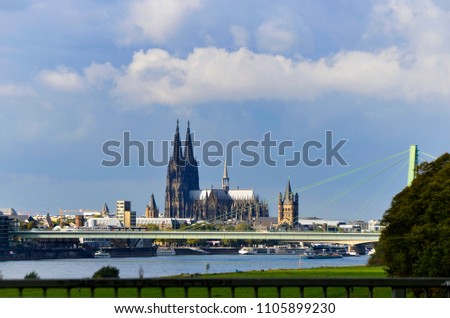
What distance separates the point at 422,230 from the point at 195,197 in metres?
149

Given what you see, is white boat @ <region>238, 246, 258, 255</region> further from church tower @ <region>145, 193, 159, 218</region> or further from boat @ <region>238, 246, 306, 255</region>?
church tower @ <region>145, 193, 159, 218</region>

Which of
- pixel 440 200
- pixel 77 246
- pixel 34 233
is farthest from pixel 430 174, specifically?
pixel 77 246

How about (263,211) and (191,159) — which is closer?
(263,211)

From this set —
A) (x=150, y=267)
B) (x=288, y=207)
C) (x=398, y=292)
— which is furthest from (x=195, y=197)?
(x=398, y=292)

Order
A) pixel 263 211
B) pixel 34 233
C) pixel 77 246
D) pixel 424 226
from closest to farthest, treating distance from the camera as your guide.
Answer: pixel 424 226, pixel 34 233, pixel 77 246, pixel 263 211

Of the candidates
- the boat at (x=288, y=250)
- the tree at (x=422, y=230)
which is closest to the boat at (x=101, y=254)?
the boat at (x=288, y=250)

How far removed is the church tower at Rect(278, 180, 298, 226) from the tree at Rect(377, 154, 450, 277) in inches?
5035

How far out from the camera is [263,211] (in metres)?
160

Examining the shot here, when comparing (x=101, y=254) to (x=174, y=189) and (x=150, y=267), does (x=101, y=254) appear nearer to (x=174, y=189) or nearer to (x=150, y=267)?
(x=150, y=267)

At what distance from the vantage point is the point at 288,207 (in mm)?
150000

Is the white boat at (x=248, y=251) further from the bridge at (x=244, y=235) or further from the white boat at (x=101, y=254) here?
the bridge at (x=244, y=235)
